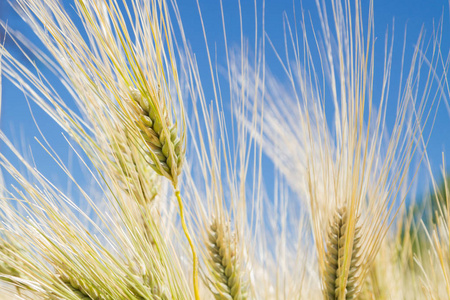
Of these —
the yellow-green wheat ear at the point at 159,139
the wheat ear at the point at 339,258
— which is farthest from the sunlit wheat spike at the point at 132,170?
the wheat ear at the point at 339,258

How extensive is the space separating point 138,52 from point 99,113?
0.09 meters

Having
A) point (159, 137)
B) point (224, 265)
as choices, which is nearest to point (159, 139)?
point (159, 137)

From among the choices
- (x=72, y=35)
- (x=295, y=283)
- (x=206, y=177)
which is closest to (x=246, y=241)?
(x=206, y=177)

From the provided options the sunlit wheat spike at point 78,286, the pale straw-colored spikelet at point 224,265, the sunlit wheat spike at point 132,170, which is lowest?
the sunlit wheat spike at point 78,286

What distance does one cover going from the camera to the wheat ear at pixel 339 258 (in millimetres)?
588

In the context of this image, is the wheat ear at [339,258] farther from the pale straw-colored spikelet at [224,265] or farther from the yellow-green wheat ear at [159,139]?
the yellow-green wheat ear at [159,139]

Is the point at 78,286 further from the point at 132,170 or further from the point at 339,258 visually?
the point at 339,258

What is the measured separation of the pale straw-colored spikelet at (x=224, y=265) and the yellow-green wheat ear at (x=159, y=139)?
12 cm

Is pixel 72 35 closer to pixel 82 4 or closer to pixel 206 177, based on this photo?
pixel 82 4

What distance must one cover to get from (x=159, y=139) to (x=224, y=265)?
196mm

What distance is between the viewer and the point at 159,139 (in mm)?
526

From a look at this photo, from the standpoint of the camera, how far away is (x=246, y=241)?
625 millimetres

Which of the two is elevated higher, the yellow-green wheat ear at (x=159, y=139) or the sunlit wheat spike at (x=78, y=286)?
the yellow-green wheat ear at (x=159, y=139)

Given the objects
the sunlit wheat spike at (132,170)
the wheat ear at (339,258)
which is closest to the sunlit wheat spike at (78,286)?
the sunlit wheat spike at (132,170)
